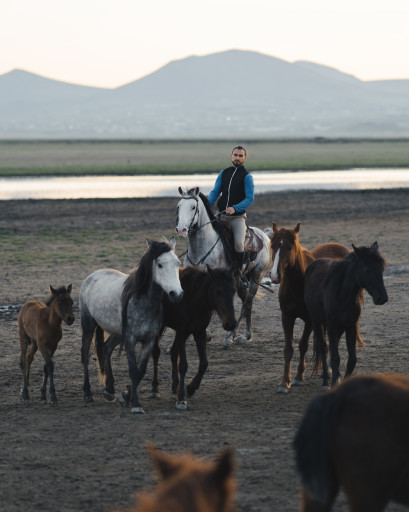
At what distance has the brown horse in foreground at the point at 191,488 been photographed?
9.04 feet

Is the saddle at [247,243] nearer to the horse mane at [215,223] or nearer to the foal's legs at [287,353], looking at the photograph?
the horse mane at [215,223]

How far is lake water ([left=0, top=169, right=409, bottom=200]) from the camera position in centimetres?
4141

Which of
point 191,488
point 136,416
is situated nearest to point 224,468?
point 191,488

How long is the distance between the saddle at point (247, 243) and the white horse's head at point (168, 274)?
3.47 meters

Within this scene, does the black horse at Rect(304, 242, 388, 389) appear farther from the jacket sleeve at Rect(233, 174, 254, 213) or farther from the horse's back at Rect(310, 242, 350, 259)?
the jacket sleeve at Rect(233, 174, 254, 213)

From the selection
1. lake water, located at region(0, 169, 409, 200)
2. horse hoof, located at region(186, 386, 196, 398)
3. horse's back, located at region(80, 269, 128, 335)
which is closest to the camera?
horse hoof, located at region(186, 386, 196, 398)

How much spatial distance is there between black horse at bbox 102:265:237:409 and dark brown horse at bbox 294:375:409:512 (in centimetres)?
481

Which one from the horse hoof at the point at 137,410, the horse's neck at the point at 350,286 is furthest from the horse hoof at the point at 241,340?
the horse hoof at the point at 137,410

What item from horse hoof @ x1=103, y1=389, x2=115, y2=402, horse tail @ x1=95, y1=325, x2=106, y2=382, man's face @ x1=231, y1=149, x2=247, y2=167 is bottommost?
horse hoof @ x1=103, y1=389, x2=115, y2=402

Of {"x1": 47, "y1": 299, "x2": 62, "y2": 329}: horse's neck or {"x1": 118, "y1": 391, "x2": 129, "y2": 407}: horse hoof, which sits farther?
{"x1": 47, "y1": 299, "x2": 62, "y2": 329}: horse's neck

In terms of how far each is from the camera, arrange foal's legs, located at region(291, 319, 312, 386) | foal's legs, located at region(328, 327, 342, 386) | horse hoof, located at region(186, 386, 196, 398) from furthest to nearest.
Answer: foal's legs, located at region(291, 319, 312, 386) → horse hoof, located at region(186, 386, 196, 398) → foal's legs, located at region(328, 327, 342, 386)

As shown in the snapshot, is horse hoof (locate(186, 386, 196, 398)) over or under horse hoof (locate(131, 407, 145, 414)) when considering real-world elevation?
over

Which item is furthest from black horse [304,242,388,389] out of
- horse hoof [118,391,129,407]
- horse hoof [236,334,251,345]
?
horse hoof [236,334,251,345]

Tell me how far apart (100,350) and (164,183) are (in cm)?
3900
